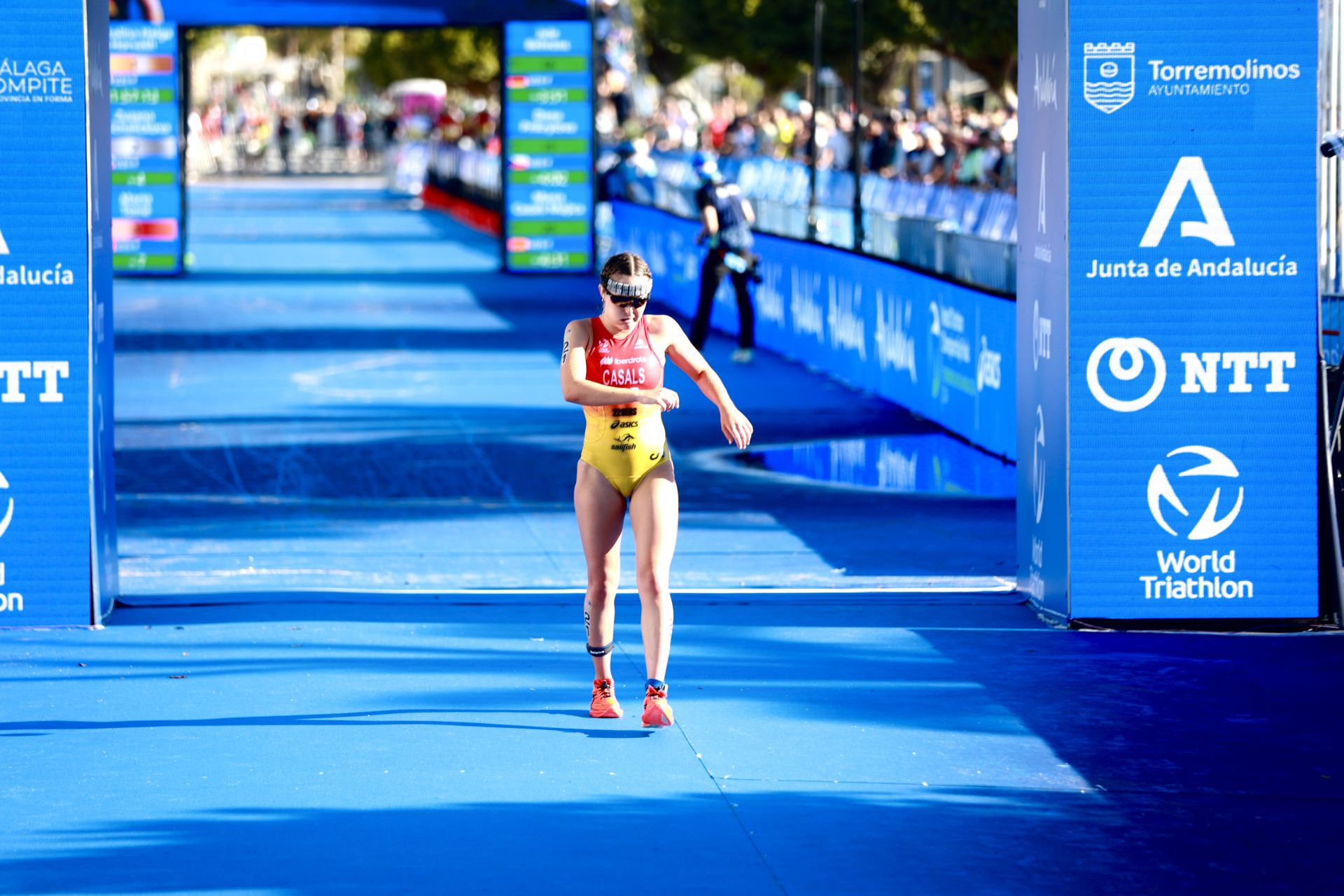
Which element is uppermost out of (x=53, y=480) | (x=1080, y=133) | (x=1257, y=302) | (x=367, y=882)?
(x=1080, y=133)

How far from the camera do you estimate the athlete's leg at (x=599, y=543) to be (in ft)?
26.5

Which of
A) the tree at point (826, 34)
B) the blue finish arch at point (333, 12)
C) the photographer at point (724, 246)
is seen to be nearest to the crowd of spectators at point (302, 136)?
the tree at point (826, 34)

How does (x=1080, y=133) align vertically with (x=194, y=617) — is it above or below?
above

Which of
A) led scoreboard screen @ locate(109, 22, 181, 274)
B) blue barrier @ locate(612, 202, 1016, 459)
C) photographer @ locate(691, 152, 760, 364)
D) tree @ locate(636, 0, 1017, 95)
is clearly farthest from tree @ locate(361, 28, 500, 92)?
photographer @ locate(691, 152, 760, 364)

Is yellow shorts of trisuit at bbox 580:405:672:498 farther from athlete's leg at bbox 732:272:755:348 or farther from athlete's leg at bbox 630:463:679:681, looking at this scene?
athlete's leg at bbox 732:272:755:348

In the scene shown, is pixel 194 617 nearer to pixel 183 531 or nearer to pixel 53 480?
pixel 53 480

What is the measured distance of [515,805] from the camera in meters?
7.06

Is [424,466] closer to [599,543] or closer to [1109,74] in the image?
[1109,74]

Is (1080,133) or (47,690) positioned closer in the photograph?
(47,690)

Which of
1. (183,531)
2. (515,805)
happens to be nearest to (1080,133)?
(515,805)

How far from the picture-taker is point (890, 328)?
19375 mm

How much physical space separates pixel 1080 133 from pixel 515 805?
4230 mm

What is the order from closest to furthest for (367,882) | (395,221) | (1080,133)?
(367,882) → (1080,133) → (395,221)

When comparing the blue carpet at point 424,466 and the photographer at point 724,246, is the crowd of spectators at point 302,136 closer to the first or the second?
the blue carpet at point 424,466
